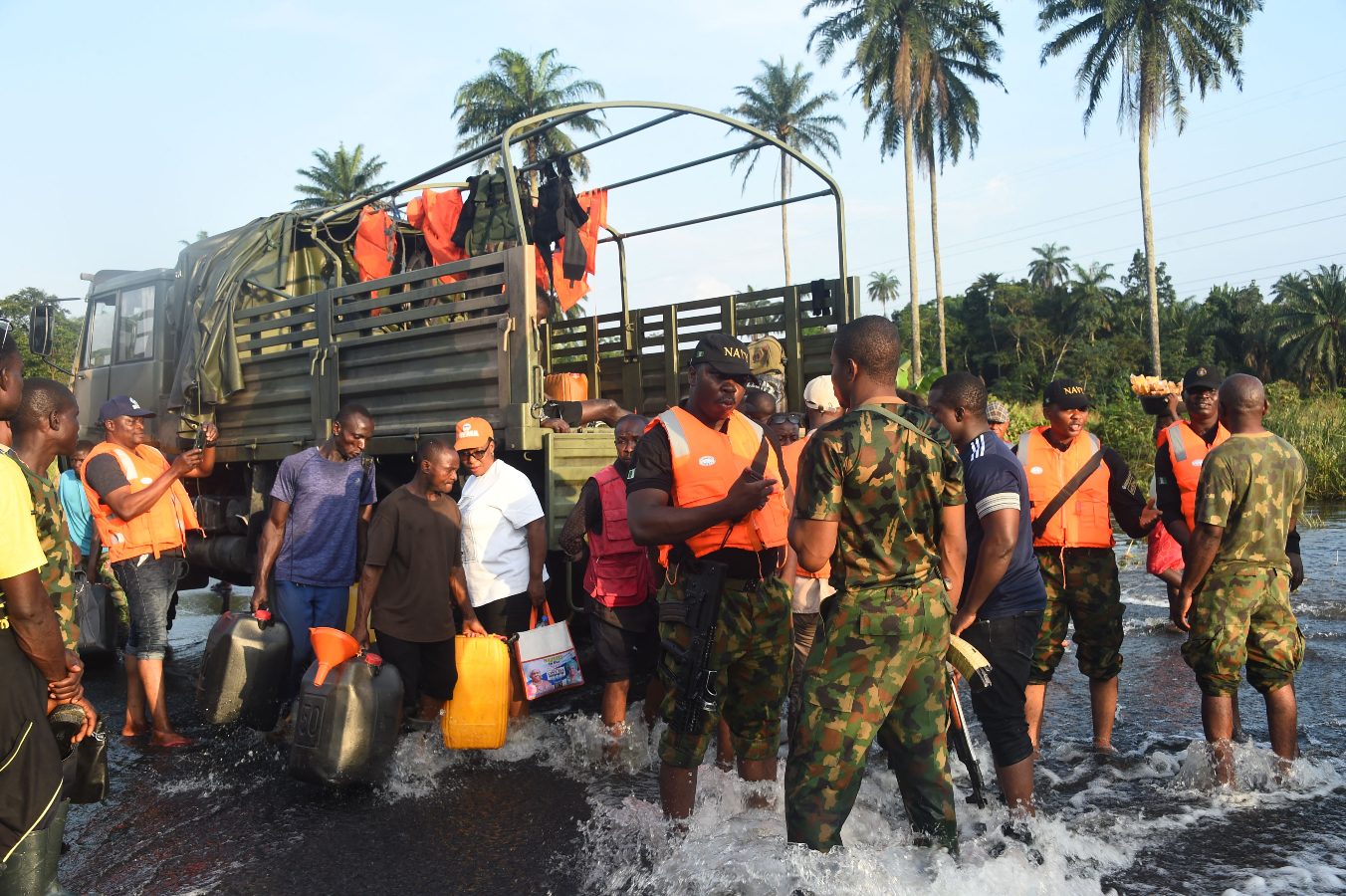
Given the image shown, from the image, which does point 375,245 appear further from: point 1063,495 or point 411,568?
point 1063,495

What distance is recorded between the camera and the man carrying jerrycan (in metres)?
4.90

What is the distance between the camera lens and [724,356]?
12.1 ft

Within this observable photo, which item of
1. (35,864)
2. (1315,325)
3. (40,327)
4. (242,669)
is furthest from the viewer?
(1315,325)

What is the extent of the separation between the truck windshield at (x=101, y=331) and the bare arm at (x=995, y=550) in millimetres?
7829

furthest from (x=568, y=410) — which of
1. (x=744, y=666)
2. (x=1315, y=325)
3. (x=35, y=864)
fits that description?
(x=1315, y=325)

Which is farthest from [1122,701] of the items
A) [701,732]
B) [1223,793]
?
[701,732]

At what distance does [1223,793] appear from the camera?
4.30m

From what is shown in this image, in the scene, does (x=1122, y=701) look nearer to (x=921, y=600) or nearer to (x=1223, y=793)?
(x=1223, y=793)

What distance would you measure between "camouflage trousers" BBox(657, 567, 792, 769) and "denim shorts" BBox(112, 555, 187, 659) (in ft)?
9.96

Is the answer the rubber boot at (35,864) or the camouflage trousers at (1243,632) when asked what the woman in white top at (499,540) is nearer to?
the rubber boot at (35,864)

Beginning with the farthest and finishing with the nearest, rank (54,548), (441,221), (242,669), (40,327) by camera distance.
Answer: (441,221) < (40,327) < (242,669) < (54,548)

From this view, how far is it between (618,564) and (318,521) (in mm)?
1648

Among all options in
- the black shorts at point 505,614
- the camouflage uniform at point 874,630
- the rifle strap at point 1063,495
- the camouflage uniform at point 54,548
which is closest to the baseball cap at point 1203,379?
the rifle strap at point 1063,495

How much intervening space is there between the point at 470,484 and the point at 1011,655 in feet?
9.04
